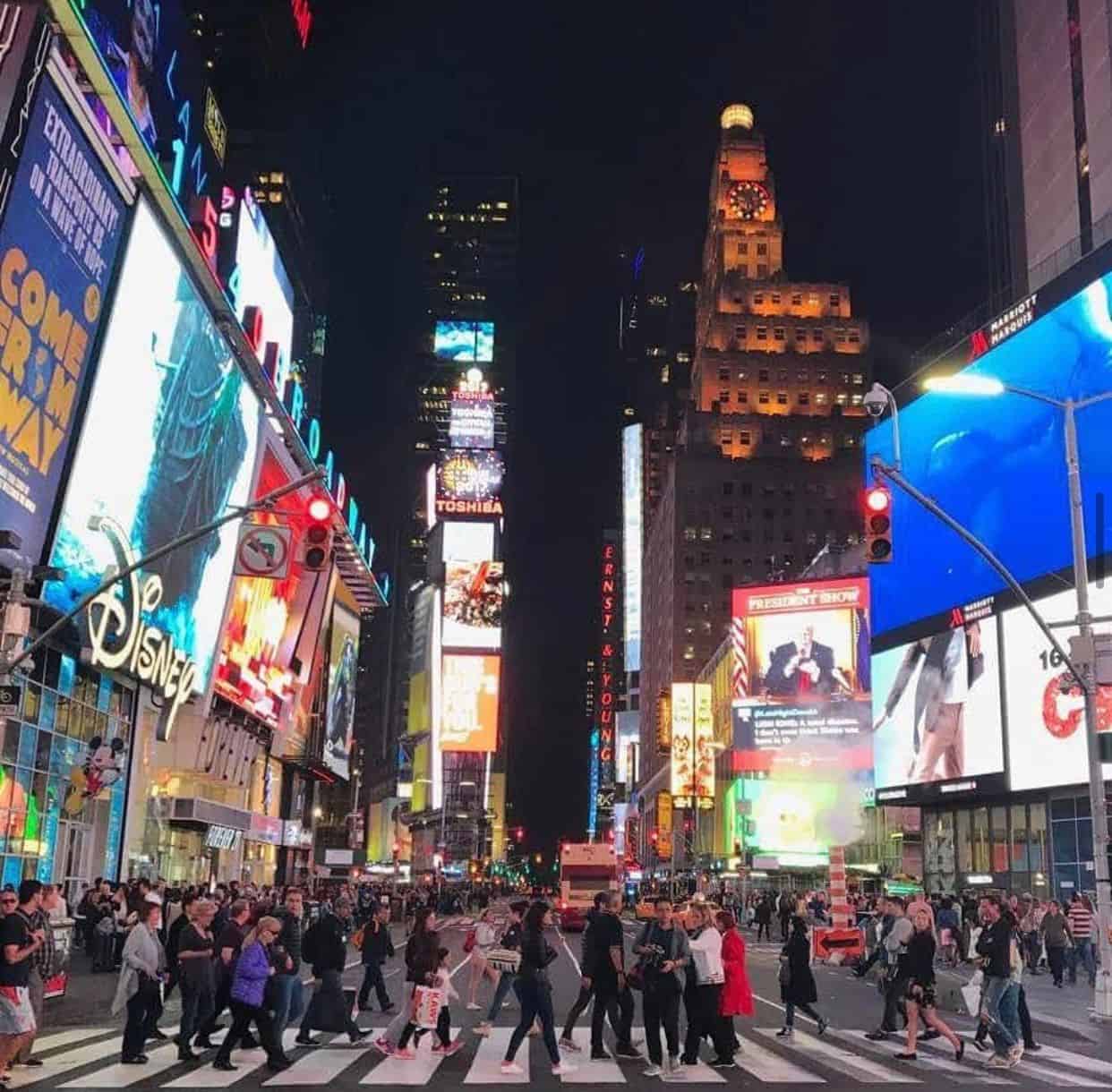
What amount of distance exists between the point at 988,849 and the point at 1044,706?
8783 mm

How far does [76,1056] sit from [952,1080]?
10117mm

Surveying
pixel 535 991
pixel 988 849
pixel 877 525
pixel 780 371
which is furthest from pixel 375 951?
pixel 780 371

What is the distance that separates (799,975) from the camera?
17.6 metres

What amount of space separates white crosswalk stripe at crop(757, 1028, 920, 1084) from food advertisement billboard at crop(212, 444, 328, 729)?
2970cm

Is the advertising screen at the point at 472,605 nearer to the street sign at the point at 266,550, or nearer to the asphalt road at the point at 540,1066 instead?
the street sign at the point at 266,550

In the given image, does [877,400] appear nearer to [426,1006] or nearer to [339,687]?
[426,1006]

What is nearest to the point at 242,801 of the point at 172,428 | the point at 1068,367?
the point at 172,428

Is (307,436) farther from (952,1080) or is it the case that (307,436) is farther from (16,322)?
(952,1080)

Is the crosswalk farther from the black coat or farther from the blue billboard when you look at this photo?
the blue billboard

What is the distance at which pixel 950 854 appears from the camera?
52156 mm

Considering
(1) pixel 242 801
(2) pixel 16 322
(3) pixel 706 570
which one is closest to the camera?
(2) pixel 16 322

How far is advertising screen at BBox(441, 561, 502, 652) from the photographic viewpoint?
124m

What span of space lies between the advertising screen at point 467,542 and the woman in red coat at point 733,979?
116494 millimetres

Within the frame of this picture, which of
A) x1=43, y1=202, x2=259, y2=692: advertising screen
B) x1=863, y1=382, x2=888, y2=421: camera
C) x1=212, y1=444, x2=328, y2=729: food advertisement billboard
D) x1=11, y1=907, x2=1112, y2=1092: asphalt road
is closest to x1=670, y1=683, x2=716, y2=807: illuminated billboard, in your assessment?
x1=212, y1=444, x2=328, y2=729: food advertisement billboard
